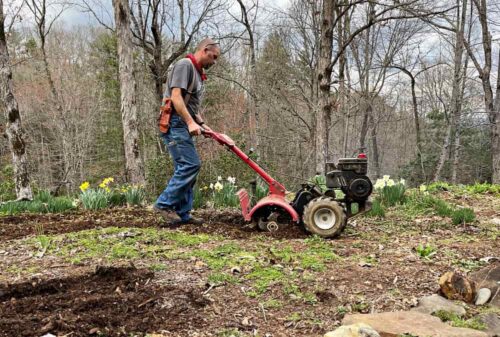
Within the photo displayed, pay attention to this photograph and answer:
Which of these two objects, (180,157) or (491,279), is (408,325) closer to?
(491,279)

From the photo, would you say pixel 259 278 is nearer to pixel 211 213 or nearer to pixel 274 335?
pixel 274 335

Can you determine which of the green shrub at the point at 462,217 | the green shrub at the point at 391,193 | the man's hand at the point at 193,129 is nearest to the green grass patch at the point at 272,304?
the man's hand at the point at 193,129

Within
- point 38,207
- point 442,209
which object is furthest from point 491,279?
point 38,207

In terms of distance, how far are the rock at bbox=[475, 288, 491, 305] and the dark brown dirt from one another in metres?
1.79

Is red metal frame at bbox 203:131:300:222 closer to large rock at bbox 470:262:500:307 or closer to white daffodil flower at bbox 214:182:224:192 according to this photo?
large rock at bbox 470:262:500:307

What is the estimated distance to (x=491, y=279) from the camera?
2893 mm

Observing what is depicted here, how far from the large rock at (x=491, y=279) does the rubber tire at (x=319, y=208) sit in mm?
1252

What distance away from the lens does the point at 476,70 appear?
17.2m

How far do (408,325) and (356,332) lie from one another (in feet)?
1.23

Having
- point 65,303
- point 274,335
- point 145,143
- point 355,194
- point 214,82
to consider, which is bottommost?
point 274,335

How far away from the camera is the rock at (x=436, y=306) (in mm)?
2521

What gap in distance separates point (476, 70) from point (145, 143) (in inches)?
547

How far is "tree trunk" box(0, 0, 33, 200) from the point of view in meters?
7.97

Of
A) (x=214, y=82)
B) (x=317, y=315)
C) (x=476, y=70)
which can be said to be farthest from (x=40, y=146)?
(x=317, y=315)
